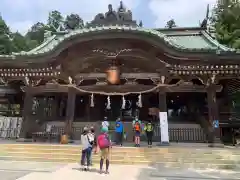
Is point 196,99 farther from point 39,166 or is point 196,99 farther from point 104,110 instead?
point 39,166

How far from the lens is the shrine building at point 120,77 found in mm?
11289

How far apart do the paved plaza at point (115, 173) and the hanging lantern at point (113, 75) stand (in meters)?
5.46

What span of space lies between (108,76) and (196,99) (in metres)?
5.78

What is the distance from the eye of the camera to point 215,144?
11.0 meters

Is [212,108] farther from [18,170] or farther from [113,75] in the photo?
[18,170]

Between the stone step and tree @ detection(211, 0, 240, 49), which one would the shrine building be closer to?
the stone step

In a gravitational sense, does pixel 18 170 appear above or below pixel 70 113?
below

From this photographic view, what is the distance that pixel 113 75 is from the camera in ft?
41.5

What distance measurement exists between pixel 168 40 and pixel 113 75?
3.36m

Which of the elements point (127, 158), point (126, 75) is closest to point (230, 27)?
point (126, 75)

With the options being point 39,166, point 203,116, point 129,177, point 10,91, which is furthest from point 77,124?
point 129,177

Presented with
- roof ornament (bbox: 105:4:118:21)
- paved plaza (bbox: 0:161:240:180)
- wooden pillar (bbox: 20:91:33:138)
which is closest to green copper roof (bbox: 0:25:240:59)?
wooden pillar (bbox: 20:91:33:138)

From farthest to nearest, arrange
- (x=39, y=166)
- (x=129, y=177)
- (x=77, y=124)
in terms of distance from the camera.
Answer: (x=77, y=124) → (x=39, y=166) → (x=129, y=177)

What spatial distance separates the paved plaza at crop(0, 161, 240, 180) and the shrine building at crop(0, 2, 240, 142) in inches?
163
